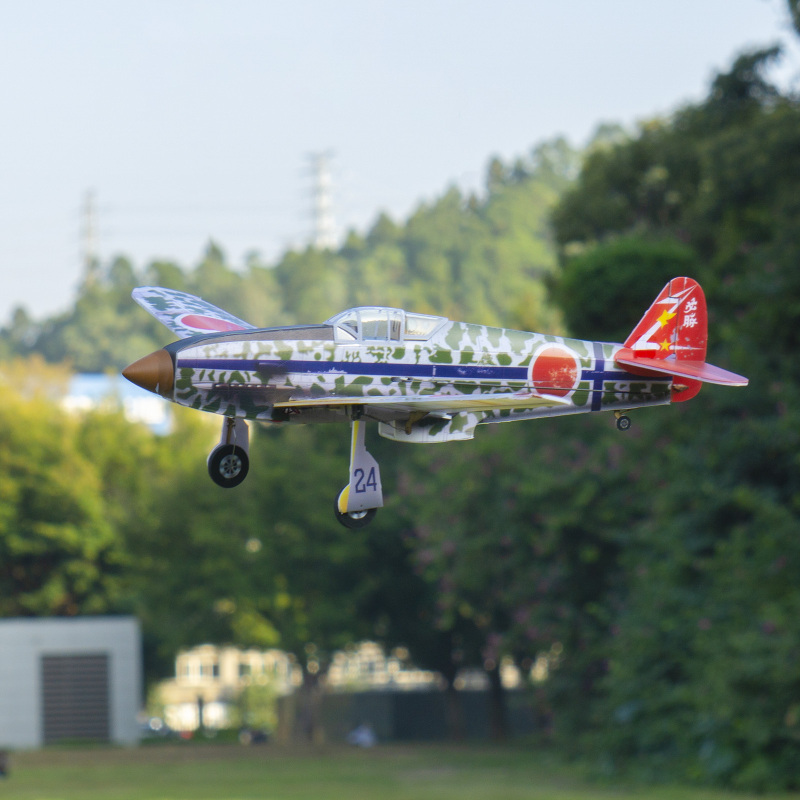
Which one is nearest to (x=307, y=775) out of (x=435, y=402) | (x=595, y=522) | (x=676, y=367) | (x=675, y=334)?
(x=595, y=522)

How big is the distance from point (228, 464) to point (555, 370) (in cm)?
Result: 244

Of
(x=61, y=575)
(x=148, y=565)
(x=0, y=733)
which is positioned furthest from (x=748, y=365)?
(x=61, y=575)

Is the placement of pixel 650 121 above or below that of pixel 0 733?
above

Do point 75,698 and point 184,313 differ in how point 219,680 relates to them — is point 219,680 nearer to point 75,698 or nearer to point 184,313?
point 75,698

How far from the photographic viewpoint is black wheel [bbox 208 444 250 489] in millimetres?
8297

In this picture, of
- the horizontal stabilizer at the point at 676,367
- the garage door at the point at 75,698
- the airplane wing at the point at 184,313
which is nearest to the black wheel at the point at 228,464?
the airplane wing at the point at 184,313

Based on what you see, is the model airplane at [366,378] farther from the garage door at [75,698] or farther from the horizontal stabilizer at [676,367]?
the garage door at [75,698]

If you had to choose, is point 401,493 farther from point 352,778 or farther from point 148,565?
point 148,565

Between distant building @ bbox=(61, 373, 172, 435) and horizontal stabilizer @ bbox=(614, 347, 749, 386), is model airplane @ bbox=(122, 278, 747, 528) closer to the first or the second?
horizontal stabilizer @ bbox=(614, 347, 749, 386)

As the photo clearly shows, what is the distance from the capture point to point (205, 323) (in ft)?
32.7

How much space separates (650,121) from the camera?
2024 inches

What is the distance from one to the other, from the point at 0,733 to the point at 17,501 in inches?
607

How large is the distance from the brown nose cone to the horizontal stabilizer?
3310 millimetres

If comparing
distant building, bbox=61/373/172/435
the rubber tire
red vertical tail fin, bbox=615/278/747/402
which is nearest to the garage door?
distant building, bbox=61/373/172/435
